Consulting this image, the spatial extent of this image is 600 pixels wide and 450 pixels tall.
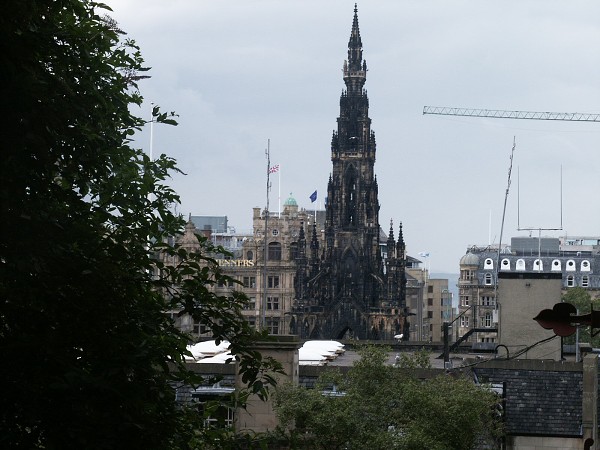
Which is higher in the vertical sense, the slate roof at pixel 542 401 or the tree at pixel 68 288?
the tree at pixel 68 288

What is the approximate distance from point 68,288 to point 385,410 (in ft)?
78.3

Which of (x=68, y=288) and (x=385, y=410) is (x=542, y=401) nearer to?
(x=385, y=410)

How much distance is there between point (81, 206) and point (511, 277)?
35.6 meters

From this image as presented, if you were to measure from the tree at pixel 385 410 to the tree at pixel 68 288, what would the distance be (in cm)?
1664

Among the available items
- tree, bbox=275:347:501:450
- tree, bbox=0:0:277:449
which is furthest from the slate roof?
tree, bbox=0:0:277:449

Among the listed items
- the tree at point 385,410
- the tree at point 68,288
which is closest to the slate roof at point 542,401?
the tree at point 385,410

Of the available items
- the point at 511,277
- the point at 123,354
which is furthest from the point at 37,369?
the point at 511,277

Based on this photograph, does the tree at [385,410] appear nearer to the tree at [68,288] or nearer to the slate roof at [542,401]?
the slate roof at [542,401]

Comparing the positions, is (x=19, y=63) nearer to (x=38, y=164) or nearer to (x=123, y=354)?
(x=38, y=164)

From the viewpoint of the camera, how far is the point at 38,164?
22.0 meters

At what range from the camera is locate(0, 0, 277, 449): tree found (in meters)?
21.4

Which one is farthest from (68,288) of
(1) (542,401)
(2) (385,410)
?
(1) (542,401)

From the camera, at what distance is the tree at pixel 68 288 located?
70.2 ft

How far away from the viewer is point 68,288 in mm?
22312
